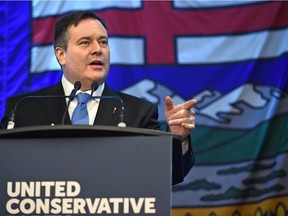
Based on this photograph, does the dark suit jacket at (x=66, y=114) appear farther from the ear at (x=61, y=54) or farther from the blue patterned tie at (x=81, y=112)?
the ear at (x=61, y=54)

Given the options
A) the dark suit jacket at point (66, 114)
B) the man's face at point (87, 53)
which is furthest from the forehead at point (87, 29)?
the dark suit jacket at point (66, 114)

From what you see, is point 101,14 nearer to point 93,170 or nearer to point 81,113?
point 81,113

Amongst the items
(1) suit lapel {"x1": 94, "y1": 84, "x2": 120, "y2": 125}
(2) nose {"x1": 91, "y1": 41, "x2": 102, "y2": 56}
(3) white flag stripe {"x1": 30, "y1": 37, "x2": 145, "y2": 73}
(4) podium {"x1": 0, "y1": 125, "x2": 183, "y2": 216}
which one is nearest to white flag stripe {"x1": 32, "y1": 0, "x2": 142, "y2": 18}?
(3) white flag stripe {"x1": 30, "y1": 37, "x2": 145, "y2": 73}

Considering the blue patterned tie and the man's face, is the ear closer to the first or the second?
the man's face

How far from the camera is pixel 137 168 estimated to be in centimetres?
198

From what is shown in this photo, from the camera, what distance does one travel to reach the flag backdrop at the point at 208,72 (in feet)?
13.3

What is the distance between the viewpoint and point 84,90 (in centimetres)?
288

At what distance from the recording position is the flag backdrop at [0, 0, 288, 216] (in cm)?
406

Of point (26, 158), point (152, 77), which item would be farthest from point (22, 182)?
point (152, 77)

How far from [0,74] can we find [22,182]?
7.44ft

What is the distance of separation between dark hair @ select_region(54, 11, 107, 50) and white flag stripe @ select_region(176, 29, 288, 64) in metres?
1.30

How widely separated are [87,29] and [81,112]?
1.31 ft

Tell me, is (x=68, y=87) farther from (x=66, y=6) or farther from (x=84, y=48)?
(x=66, y=6)

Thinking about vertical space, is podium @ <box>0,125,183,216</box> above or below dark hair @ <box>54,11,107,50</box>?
below
